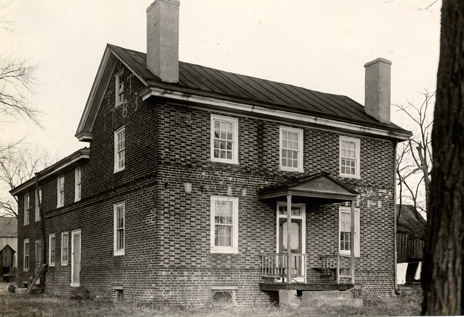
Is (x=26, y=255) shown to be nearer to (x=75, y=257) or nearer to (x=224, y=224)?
(x=75, y=257)

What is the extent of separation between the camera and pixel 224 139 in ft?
57.6

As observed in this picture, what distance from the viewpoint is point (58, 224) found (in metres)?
24.8

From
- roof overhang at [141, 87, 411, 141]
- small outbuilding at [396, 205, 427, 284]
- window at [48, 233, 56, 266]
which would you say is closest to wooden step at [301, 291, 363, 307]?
roof overhang at [141, 87, 411, 141]

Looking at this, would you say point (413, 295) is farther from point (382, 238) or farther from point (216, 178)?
point (216, 178)

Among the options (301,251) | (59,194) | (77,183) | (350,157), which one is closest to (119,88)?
(77,183)

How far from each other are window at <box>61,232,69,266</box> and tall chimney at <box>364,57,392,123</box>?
1263cm

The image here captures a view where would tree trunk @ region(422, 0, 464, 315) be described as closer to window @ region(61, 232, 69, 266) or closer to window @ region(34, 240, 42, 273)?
window @ region(61, 232, 69, 266)

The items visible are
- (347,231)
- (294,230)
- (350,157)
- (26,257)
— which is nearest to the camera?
(294,230)

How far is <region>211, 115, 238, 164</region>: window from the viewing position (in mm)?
17389

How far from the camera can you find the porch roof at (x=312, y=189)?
56.4 ft

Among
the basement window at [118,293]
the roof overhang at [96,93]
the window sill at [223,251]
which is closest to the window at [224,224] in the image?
the window sill at [223,251]

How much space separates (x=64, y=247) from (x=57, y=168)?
3.25 m

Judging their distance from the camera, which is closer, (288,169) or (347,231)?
(288,169)

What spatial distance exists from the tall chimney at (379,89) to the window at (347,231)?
4.01m
